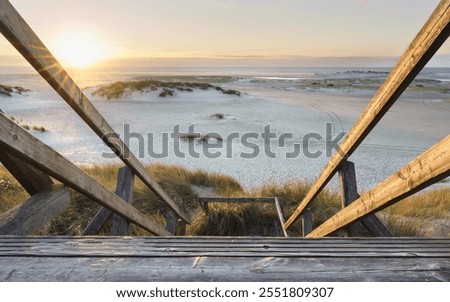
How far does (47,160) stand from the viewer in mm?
1461

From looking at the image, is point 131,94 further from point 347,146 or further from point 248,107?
point 347,146

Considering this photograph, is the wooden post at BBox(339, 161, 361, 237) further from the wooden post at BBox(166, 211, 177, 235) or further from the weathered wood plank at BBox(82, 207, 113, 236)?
the wooden post at BBox(166, 211, 177, 235)

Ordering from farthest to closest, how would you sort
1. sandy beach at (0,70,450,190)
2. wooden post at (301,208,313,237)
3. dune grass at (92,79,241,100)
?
dune grass at (92,79,241,100) < sandy beach at (0,70,450,190) < wooden post at (301,208,313,237)

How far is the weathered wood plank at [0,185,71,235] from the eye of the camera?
6.47 ft

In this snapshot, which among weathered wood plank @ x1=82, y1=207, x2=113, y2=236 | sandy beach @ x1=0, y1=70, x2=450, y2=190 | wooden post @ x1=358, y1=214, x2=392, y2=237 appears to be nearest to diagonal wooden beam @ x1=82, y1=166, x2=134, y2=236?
weathered wood plank @ x1=82, y1=207, x2=113, y2=236

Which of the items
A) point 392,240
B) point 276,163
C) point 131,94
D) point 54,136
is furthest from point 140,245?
point 131,94

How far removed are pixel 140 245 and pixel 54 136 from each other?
509 inches

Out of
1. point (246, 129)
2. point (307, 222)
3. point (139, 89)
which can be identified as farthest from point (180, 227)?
point (139, 89)

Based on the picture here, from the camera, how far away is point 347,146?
2158mm

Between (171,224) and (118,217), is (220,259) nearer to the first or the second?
(118,217)

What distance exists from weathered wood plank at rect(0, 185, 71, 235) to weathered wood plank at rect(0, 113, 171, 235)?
1.31 ft

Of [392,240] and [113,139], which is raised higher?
[113,139]

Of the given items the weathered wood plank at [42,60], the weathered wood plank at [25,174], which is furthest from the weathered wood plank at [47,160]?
the weathered wood plank at [25,174]

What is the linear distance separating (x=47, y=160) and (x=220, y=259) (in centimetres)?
81
